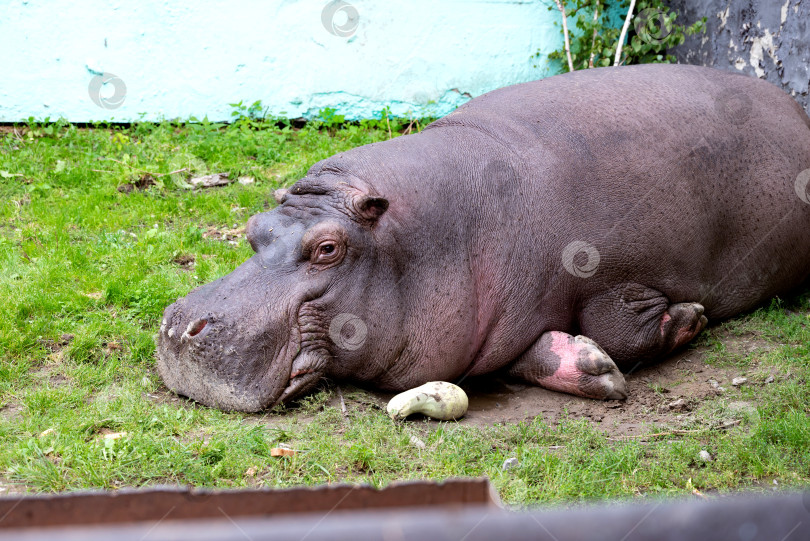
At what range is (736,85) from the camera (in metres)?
5.59

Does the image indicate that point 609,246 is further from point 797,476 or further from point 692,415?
point 797,476

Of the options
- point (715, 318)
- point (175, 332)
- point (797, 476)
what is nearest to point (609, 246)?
point (715, 318)

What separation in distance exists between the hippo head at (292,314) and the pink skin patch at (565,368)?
92 cm

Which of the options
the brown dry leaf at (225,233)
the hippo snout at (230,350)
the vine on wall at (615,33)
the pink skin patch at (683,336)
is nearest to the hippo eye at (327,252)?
the hippo snout at (230,350)

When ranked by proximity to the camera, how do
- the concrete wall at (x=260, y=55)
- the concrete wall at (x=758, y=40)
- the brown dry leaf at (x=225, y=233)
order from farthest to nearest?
the concrete wall at (x=260, y=55)
the brown dry leaf at (x=225, y=233)
the concrete wall at (x=758, y=40)

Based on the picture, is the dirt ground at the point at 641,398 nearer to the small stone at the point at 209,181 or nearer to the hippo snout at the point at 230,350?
the hippo snout at the point at 230,350

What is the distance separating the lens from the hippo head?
165 inches

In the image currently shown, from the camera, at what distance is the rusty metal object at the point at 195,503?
1.07m

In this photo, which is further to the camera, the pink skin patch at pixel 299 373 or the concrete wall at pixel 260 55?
the concrete wall at pixel 260 55

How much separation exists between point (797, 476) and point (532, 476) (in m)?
1.12

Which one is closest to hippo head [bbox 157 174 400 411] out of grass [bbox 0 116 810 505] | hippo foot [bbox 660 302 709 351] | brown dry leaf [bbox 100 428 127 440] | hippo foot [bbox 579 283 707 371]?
grass [bbox 0 116 810 505]

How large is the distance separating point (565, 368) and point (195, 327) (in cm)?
A: 199

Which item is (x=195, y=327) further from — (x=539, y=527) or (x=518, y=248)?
(x=539, y=527)

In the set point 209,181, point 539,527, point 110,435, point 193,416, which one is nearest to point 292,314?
point 193,416
